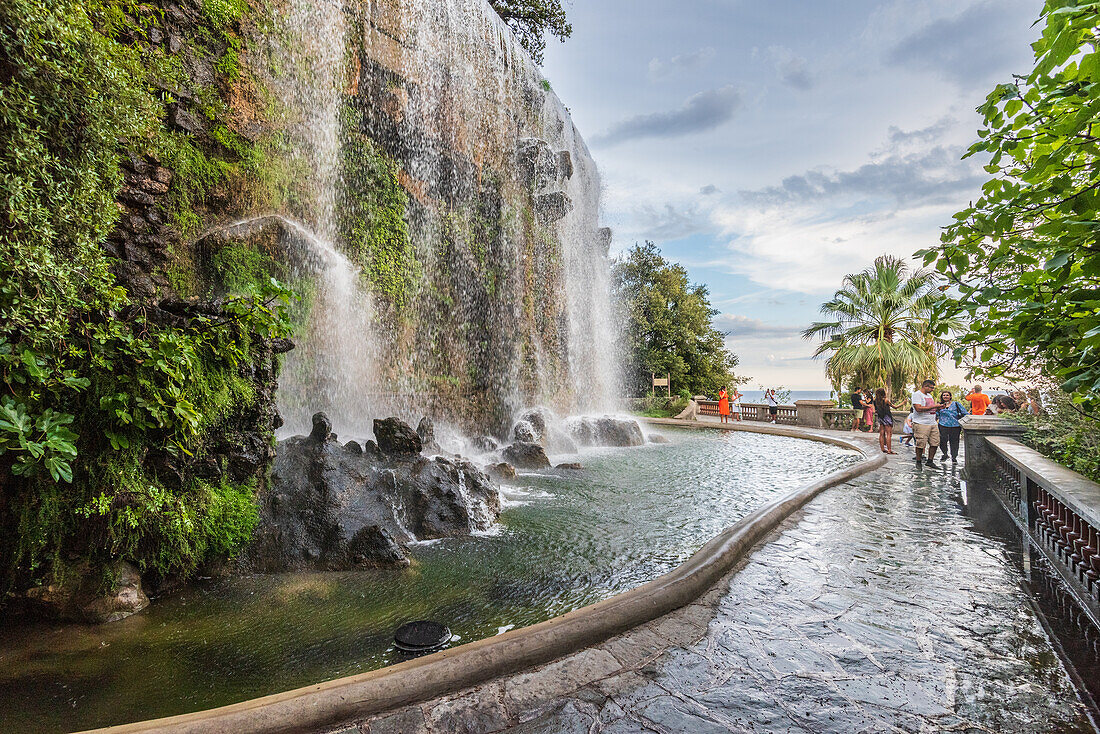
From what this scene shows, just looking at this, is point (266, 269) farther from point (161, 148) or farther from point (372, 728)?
point (372, 728)

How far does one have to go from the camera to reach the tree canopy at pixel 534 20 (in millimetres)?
22922

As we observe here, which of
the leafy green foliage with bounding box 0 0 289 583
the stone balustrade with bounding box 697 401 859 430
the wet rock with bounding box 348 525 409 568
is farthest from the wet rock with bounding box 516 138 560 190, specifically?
the wet rock with bounding box 348 525 409 568

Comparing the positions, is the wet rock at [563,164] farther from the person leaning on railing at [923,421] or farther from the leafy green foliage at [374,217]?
the person leaning on railing at [923,421]

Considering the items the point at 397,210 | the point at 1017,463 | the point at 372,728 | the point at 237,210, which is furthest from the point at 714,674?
the point at 397,210

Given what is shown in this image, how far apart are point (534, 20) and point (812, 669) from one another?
27.3 m

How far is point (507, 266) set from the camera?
17.9 meters

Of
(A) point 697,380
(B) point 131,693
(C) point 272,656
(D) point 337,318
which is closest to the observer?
(B) point 131,693

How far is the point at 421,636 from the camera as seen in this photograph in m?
3.57

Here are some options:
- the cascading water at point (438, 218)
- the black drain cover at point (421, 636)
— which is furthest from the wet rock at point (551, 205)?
the black drain cover at point (421, 636)

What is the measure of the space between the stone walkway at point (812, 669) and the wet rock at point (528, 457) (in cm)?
676

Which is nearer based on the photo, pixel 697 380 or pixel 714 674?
pixel 714 674

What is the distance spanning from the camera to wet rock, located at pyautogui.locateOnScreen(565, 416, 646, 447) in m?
16.3

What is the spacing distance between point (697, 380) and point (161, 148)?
32344 millimetres

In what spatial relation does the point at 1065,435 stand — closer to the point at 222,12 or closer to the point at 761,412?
the point at 222,12
